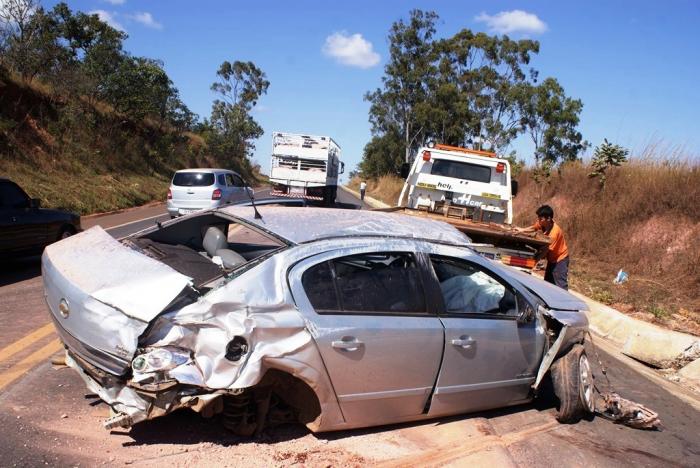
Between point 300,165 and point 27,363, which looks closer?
point 27,363

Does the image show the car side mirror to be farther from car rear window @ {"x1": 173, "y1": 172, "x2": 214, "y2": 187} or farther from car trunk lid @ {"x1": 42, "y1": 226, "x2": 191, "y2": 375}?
car rear window @ {"x1": 173, "y1": 172, "x2": 214, "y2": 187}

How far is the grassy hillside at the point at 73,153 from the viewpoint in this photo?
21375 millimetres

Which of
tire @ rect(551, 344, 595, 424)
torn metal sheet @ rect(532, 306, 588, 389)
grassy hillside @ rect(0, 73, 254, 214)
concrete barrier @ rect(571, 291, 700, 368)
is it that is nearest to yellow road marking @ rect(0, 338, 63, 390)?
torn metal sheet @ rect(532, 306, 588, 389)

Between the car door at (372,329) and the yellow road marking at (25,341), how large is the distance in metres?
3.15

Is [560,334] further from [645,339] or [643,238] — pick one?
[643,238]

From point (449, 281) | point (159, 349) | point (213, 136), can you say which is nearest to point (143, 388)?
point (159, 349)

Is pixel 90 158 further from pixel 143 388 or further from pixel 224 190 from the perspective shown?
pixel 143 388

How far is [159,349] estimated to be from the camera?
3301 mm

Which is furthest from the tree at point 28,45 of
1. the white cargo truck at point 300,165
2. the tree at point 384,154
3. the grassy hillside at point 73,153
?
the tree at point 384,154

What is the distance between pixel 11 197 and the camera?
9109 mm

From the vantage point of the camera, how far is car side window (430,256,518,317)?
4414 millimetres

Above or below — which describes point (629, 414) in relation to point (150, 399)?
→ below

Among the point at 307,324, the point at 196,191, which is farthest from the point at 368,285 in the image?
the point at 196,191

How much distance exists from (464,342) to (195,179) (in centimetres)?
1545
